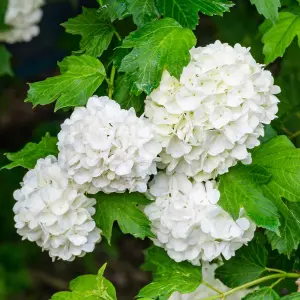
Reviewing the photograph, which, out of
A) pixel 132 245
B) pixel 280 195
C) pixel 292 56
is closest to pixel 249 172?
pixel 280 195

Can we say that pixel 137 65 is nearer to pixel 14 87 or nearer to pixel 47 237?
pixel 47 237

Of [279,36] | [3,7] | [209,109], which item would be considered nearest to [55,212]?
[209,109]

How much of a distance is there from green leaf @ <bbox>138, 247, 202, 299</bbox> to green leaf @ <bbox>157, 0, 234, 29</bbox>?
22.5 inches

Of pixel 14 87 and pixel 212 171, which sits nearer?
pixel 212 171

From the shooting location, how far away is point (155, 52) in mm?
1633

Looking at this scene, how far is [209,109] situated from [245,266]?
516 millimetres

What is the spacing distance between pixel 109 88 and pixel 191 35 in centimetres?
25

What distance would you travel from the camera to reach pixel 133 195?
1.72 m

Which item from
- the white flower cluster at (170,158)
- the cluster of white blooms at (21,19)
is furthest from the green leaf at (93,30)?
the cluster of white blooms at (21,19)

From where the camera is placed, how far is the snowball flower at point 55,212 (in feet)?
5.50

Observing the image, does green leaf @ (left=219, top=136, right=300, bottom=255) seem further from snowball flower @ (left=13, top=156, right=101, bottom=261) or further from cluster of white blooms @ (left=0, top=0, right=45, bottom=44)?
cluster of white blooms @ (left=0, top=0, right=45, bottom=44)

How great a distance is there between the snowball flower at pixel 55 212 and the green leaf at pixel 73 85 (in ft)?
0.47

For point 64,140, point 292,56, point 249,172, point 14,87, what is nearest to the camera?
point 64,140

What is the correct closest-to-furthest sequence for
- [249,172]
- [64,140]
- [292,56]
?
[64,140], [249,172], [292,56]
